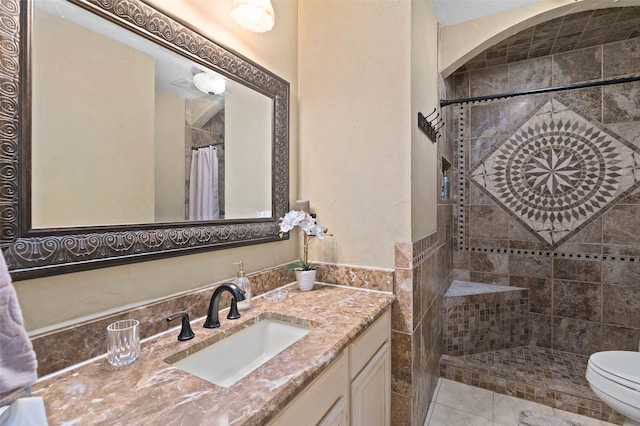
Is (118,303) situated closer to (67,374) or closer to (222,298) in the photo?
(67,374)

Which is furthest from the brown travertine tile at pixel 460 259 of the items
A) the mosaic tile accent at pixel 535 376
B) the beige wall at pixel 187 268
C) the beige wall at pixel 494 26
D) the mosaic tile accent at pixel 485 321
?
the beige wall at pixel 187 268

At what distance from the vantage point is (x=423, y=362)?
1.74m

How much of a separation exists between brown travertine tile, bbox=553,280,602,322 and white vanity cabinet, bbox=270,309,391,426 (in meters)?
2.21

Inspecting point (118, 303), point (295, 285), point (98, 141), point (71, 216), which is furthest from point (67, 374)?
point (295, 285)

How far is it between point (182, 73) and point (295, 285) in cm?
114

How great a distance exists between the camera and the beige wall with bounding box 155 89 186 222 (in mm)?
1027

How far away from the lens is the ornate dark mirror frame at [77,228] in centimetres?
70

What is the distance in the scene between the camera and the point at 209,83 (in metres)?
1.21

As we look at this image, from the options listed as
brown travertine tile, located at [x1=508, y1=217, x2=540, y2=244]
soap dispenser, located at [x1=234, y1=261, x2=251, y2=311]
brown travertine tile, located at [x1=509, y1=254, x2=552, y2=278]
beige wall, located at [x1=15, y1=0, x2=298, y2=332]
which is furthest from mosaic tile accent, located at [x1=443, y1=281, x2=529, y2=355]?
soap dispenser, located at [x1=234, y1=261, x2=251, y2=311]

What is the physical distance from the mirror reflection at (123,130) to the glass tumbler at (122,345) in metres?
0.32

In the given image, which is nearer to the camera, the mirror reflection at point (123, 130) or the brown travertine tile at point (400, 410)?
the mirror reflection at point (123, 130)

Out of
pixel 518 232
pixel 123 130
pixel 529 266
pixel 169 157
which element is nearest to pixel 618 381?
pixel 529 266

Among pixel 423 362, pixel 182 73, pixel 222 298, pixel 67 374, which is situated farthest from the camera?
pixel 423 362

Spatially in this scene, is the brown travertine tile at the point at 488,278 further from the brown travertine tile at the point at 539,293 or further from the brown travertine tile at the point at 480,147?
the brown travertine tile at the point at 480,147
